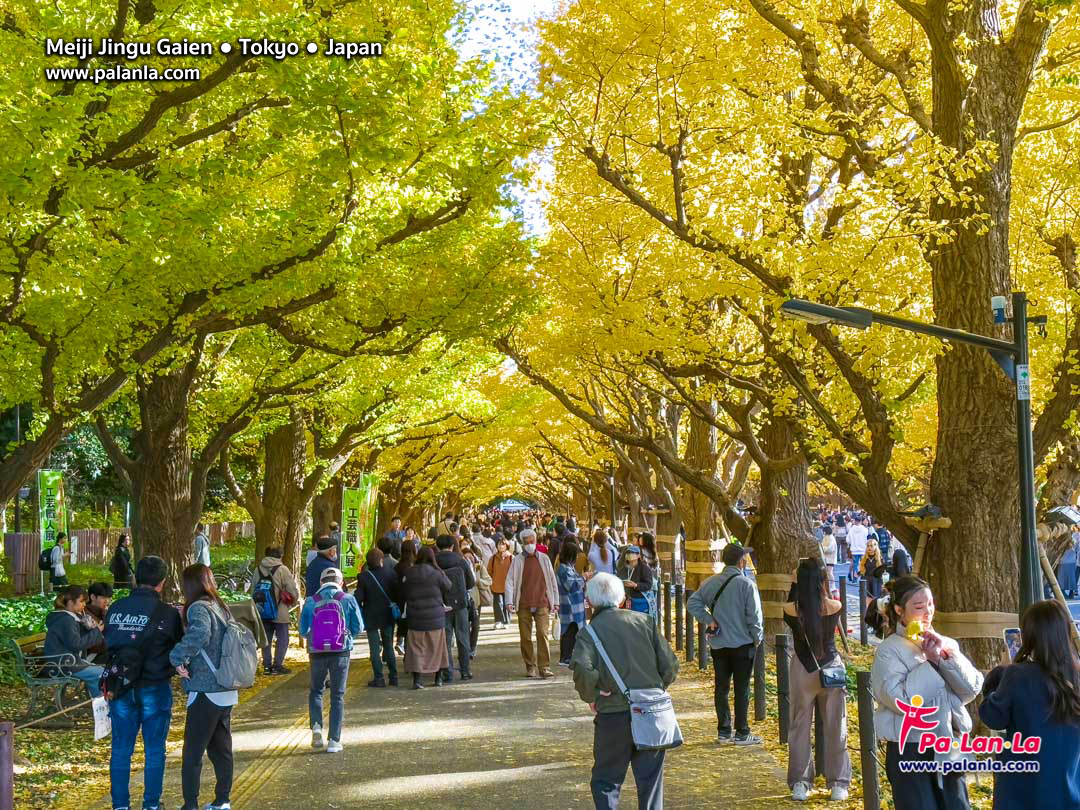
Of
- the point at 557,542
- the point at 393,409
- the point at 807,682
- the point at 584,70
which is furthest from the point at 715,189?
the point at 557,542

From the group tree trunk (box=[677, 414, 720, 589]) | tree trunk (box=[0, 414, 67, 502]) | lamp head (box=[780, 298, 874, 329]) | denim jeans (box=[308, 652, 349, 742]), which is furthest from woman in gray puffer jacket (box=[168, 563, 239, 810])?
tree trunk (box=[677, 414, 720, 589])

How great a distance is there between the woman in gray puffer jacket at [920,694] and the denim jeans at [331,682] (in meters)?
5.32

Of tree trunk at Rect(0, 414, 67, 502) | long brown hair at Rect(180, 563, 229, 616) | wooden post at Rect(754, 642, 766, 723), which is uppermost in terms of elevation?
tree trunk at Rect(0, 414, 67, 502)

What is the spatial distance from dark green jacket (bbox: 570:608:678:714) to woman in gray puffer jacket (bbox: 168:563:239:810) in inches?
98.7

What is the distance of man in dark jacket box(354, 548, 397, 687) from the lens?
14.3 metres

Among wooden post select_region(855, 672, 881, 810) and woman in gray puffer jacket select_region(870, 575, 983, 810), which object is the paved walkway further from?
woman in gray puffer jacket select_region(870, 575, 983, 810)

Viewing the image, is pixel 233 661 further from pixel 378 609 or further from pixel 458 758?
pixel 378 609

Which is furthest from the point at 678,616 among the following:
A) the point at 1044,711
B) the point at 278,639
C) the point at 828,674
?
the point at 1044,711

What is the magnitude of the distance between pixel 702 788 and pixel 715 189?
321 inches

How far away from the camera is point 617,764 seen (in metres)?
6.58

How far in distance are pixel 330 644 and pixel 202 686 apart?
8.15ft

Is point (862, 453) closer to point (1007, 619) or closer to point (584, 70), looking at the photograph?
point (1007, 619)

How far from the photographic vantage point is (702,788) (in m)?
8.35

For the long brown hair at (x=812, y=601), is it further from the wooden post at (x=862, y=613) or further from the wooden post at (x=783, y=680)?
the wooden post at (x=862, y=613)
